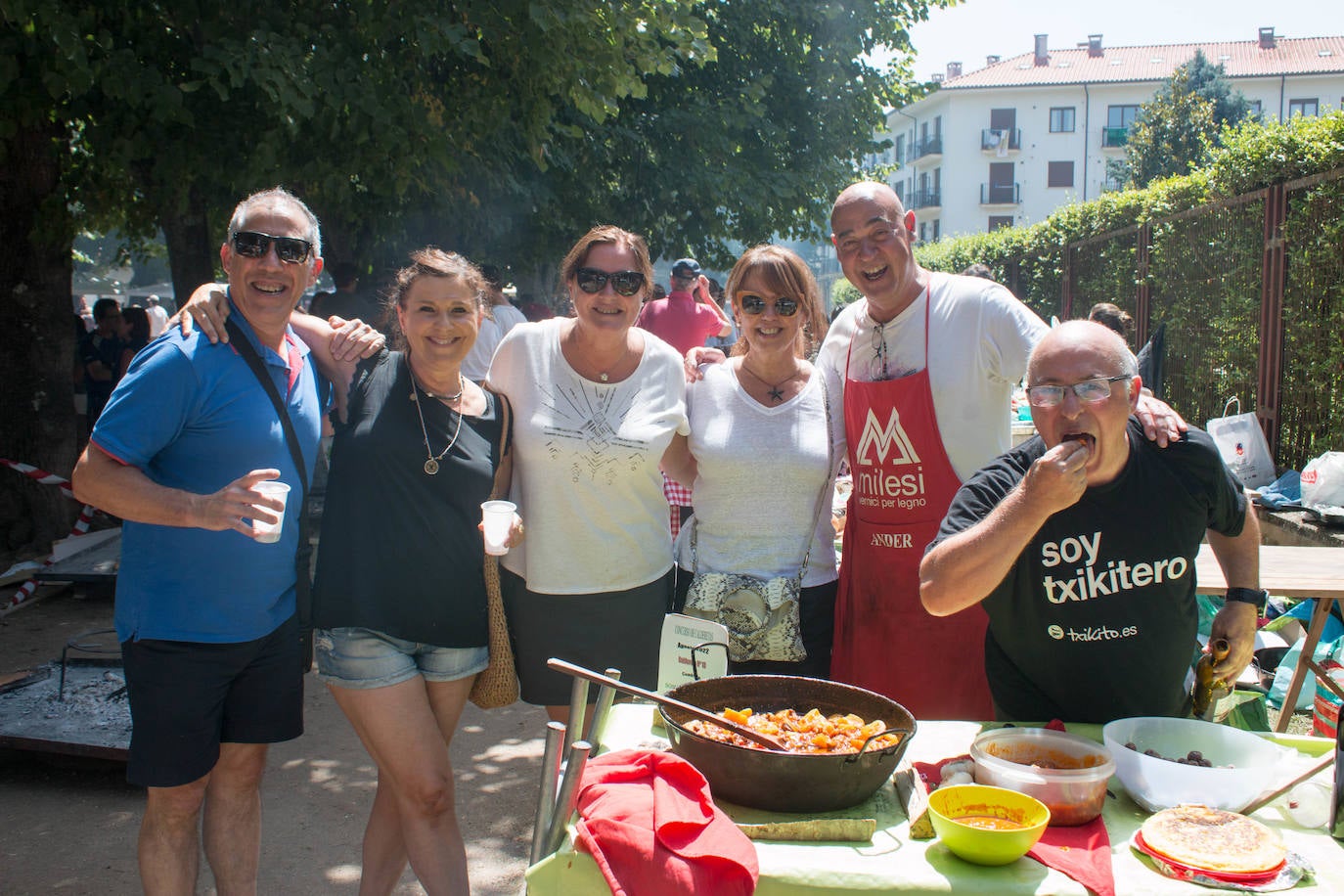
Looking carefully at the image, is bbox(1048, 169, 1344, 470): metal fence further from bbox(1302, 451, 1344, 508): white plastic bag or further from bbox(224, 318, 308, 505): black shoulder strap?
bbox(224, 318, 308, 505): black shoulder strap

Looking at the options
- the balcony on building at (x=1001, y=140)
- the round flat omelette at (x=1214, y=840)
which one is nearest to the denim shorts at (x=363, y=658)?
the round flat omelette at (x=1214, y=840)

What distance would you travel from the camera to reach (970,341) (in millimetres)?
3158

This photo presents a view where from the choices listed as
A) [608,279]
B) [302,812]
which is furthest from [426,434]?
[302,812]

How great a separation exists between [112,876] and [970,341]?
3355 mm

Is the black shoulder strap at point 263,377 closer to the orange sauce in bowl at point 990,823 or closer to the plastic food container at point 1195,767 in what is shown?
the orange sauce in bowl at point 990,823

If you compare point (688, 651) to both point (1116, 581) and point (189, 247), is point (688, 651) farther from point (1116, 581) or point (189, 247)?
point (189, 247)

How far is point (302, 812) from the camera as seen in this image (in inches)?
160

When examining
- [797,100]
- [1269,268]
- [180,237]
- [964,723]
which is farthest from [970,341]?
[797,100]

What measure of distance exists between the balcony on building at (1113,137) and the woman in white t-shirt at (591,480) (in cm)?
5696

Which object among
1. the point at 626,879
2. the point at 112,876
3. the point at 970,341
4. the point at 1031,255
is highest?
the point at 1031,255

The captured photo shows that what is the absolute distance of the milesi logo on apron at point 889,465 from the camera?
3115 millimetres

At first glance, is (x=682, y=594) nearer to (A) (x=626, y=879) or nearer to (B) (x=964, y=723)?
(B) (x=964, y=723)

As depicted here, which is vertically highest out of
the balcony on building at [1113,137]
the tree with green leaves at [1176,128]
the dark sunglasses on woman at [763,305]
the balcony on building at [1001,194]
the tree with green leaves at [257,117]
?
the balcony on building at [1113,137]

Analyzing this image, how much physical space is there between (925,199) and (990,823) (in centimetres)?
6201
